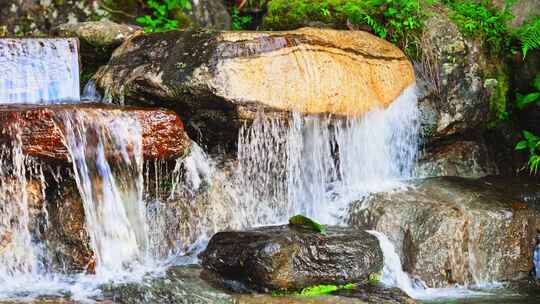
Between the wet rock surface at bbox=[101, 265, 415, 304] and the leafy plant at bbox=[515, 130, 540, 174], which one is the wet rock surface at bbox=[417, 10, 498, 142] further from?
the wet rock surface at bbox=[101, 265, 415, 304]

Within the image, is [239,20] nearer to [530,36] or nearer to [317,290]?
[530,36]

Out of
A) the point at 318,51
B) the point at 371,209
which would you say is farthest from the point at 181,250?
the point at 318,51

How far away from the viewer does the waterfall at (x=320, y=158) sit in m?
7.33

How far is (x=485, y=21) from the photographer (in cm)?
875

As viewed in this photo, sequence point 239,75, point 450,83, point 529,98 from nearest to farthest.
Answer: point 239,75, point 450,83, point 529,98

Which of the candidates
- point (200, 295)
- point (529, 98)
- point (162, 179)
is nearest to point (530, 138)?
point (529, 98)

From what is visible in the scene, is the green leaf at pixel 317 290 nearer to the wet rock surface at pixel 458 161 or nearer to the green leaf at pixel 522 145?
the wet rock surface at pixel 458 161

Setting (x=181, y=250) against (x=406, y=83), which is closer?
(x=181, y=250)

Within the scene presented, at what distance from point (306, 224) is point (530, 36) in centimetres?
385

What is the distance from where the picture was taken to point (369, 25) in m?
8.48

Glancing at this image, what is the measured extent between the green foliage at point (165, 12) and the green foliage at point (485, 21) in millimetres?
3460

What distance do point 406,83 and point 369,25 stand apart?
0.85 metres

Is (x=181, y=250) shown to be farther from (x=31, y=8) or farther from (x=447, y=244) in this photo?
(x=31, y=8)

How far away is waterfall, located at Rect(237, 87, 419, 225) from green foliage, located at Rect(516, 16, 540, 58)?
1450 mm
